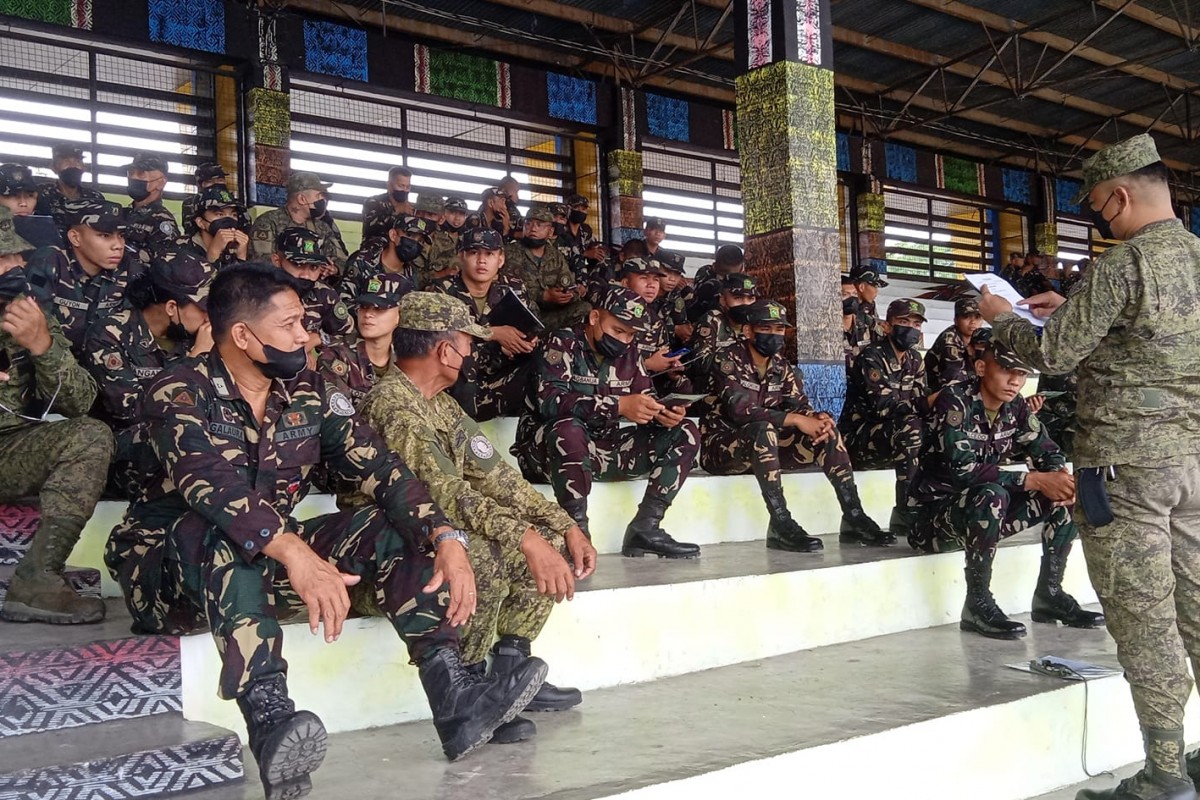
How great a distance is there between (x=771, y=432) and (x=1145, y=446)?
2229mm

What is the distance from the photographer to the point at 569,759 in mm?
2746

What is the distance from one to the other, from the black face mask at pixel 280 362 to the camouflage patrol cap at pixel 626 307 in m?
2.36

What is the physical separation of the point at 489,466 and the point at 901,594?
7.22 ft

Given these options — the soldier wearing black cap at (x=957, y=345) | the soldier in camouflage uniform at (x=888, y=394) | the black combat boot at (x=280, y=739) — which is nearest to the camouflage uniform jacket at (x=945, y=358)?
the soldier wearing black cap at (x=957, y=345)

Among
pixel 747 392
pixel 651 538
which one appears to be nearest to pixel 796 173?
pixel 747 392

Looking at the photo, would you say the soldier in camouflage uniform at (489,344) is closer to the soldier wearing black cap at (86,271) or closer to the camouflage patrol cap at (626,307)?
the camouflage patrol cap at (626,307)

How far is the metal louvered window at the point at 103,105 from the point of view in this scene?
909 cm

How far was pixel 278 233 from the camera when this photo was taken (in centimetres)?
Answer: 706

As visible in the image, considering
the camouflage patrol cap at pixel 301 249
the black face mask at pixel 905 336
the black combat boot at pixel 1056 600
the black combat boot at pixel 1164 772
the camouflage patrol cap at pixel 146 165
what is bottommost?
the black combat boot at pixel 1164 772

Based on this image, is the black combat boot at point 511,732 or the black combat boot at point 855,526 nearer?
the black combat boot at point 511,732

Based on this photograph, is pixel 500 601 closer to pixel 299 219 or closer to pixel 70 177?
pixel 299 219

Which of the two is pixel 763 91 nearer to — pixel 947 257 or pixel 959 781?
pixel 959 781

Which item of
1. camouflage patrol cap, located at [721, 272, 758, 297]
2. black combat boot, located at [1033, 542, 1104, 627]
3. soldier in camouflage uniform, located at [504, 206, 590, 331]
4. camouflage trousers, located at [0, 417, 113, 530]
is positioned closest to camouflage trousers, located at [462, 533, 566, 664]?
camouflage trousers, located at [0, 417, 113, 530]

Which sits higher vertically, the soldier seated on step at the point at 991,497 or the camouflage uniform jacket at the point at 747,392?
the camouflage uniform jacket at the point at 747,392
